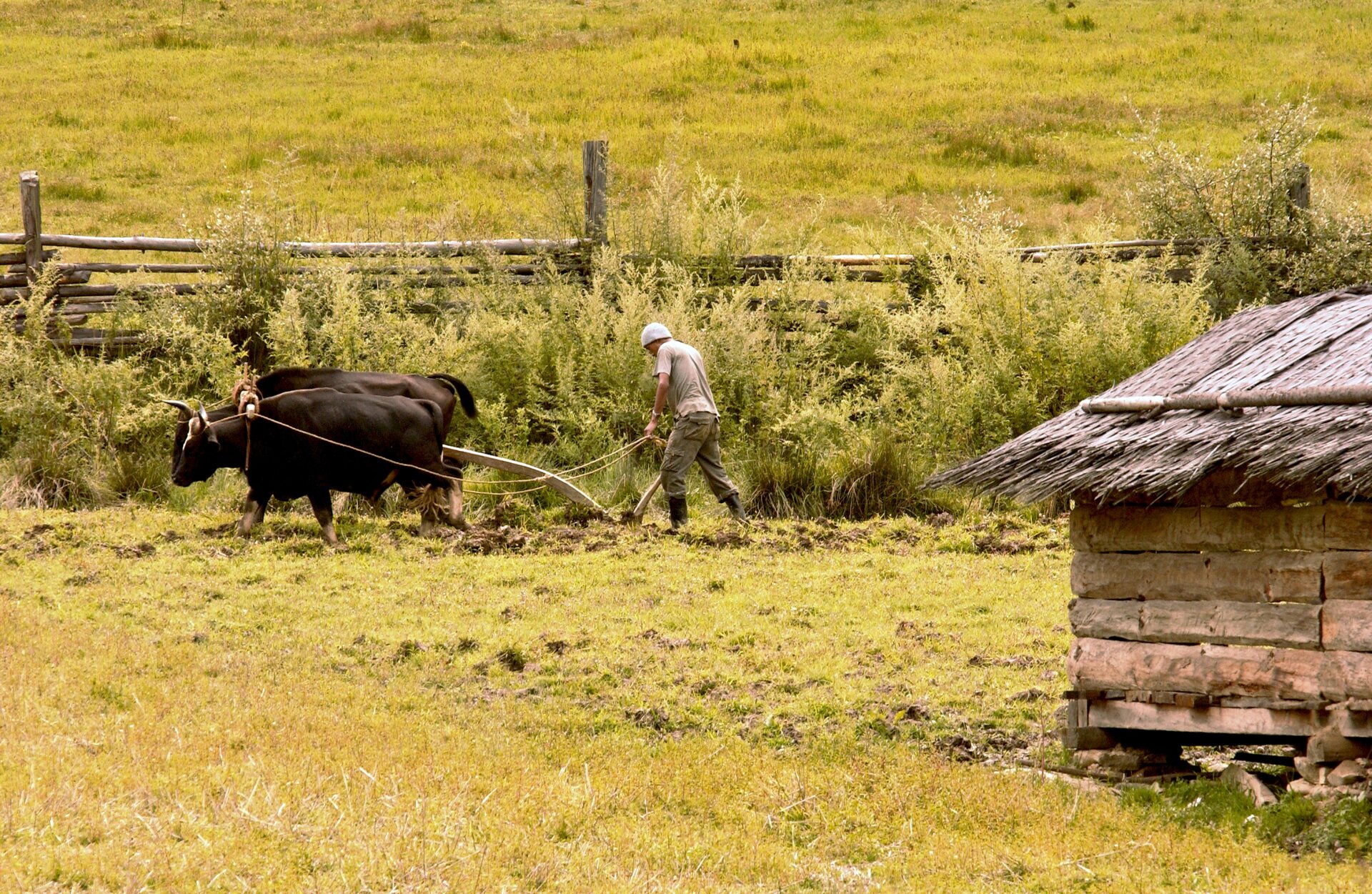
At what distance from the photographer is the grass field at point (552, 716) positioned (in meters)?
5.51

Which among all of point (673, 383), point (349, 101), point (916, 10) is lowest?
point (673, 383)

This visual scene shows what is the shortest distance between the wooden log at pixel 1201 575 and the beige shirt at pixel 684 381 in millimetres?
5537

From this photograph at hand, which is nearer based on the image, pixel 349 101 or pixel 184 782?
pixel 184 782

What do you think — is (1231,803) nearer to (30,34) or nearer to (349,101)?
(349,101)

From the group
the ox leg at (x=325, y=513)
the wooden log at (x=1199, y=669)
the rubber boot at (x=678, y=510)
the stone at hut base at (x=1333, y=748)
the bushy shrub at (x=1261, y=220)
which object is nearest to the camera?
the stone at hut base at (x=1333, y=748)

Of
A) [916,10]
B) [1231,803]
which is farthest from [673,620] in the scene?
[916,10]

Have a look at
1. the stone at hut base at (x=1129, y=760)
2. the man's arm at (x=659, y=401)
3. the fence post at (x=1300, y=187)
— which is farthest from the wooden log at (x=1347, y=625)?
the fence post at (x=1300, y=187)

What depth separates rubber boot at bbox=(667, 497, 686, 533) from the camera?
12.6 metres

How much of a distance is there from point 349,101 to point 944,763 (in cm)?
2374

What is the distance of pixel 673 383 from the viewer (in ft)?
41.5

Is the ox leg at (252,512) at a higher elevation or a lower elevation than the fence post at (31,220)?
lower

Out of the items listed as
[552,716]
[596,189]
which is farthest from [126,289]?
[552,716]

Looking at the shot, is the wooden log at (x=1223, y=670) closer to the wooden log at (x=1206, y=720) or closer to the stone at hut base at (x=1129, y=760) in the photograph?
the wooden log at (x=1206, y=720)

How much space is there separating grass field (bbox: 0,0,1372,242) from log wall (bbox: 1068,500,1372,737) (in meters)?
11.7
